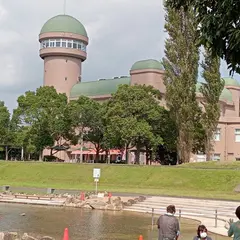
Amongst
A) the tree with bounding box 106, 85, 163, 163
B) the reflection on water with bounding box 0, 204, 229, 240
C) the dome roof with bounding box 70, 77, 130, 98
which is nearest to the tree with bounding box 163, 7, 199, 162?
the tree with bounding box 106, 85, 163, 163

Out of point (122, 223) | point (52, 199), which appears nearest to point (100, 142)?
point (52, 199)

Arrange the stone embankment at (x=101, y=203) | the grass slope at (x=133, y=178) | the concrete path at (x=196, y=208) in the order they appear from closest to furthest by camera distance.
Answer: the concrete path at (x=196, y=208), the stone embankment at (x=101, y=203), the grass slope at (x=133, y=178)

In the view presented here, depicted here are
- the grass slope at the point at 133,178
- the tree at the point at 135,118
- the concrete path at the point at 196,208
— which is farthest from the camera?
the tree at the point at 135,118

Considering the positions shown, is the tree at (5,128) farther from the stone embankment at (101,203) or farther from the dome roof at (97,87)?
the stone embankment at (101,203)

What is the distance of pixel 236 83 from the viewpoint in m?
103

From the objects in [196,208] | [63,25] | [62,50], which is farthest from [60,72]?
[196,208]

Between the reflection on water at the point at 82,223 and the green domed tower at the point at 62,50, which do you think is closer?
the reflection on water at the point at 82,223

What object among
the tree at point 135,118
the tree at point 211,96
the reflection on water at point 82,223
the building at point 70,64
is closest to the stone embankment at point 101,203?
the reflection on water at point 82,223

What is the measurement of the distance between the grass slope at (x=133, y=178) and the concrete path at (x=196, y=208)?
17.1 ft

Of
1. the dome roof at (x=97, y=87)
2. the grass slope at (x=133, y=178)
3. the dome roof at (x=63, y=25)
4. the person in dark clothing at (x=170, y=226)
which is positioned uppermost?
the dome roof at (x=63, y=25)

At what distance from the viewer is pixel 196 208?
98.4 feet

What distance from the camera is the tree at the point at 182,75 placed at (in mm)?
55062

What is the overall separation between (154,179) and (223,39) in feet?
123

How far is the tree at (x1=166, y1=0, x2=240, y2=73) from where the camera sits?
9883 millimetres
